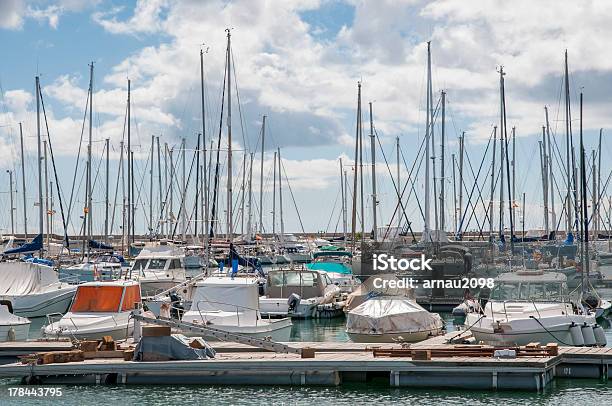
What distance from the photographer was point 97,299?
3488 centimetres

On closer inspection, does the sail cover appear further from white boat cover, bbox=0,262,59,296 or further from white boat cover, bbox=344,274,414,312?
white boat cover, bbox=344,274,414,312

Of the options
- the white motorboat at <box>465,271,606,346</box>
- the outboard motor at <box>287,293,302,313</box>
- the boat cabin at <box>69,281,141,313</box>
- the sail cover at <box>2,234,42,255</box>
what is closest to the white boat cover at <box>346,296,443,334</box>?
the white motorboat at <box>465,271,606,346</box>

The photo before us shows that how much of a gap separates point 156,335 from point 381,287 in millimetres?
18525

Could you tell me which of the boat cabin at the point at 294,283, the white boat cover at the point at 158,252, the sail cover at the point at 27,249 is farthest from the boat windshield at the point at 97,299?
the sail cover at the point at 27,249

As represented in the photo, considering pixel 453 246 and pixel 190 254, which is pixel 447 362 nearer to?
pixel 453 246

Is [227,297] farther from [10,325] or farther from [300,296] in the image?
[300,296]

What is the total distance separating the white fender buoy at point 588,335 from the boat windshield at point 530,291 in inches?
91.7

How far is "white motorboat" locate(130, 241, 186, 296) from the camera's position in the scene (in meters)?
51.2

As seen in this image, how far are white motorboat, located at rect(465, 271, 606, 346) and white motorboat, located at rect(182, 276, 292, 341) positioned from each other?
690 cm

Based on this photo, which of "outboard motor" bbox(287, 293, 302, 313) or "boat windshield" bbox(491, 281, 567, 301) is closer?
"boat windshield" bbox(491, 281, 567, 301)

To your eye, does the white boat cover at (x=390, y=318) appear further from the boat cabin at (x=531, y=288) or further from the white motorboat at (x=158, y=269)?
the white motorboat at (x=158, y=269)

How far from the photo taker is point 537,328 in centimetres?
3184

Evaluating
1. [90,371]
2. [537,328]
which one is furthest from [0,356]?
[537,328]

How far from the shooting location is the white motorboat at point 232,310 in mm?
33125
